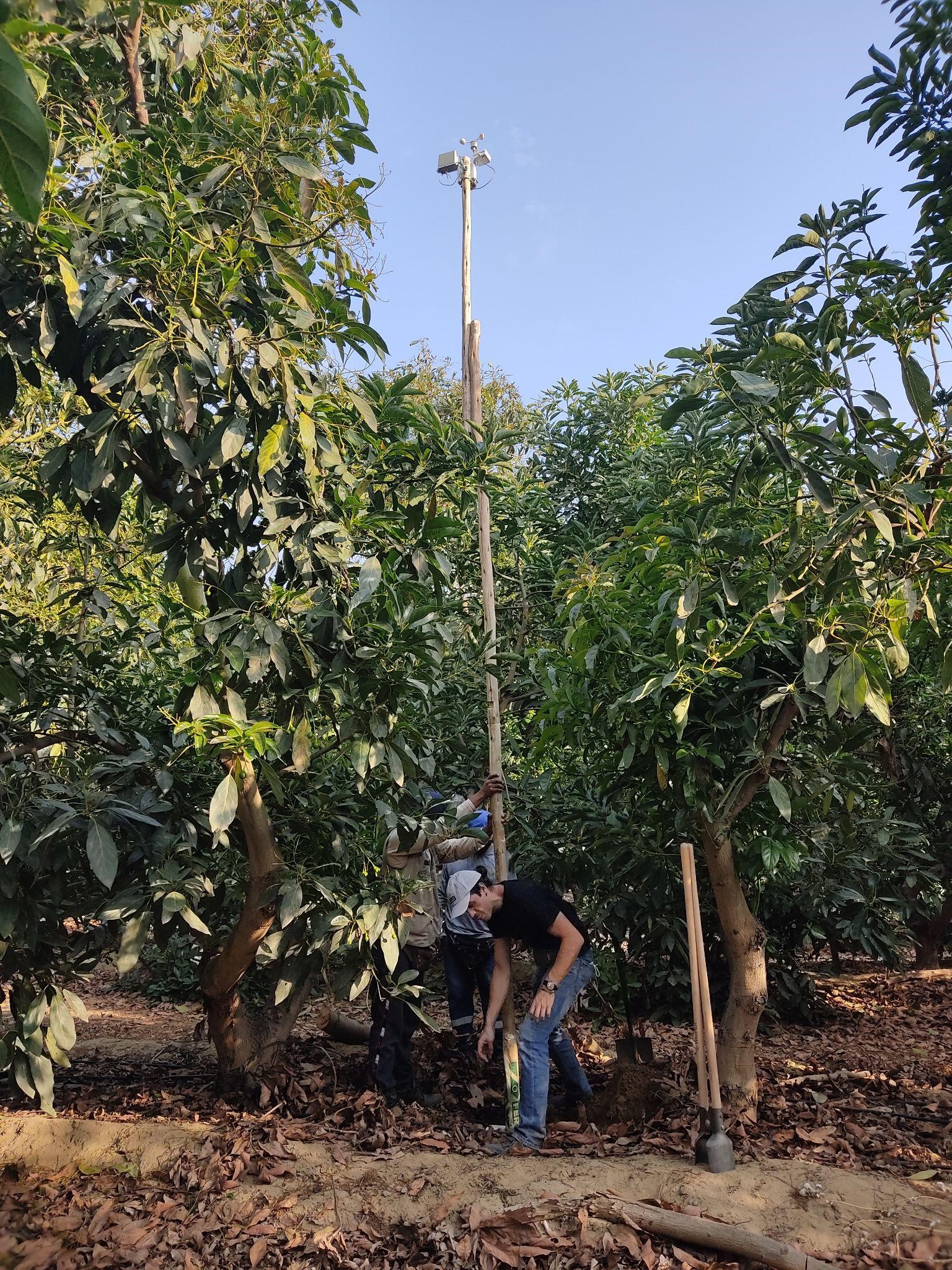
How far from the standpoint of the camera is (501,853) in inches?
162

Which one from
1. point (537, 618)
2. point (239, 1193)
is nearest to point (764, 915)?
point (537, 618)

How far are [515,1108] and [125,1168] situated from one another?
1.59m

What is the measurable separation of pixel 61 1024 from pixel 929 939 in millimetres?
6599

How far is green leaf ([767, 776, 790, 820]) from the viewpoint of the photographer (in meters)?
3.21

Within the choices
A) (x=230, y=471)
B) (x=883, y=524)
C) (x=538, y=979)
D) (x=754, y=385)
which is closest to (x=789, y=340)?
(x=754, y=385)

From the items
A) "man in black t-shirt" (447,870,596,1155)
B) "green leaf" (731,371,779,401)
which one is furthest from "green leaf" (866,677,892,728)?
"man in black t-shirt" (447,870,596,1155)

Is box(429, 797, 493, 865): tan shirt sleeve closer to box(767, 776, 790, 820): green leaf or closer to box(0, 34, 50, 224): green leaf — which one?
box(767, 776, 790, 820): green leaf

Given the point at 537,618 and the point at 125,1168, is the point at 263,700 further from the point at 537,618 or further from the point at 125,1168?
the point at 537,618

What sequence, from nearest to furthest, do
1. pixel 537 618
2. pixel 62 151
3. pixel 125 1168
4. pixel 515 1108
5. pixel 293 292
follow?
pixel 293 292, pixel 62 151, pixel 125 1168, pixel 515 1108, pixel 537 618

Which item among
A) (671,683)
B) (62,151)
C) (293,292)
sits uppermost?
(62,151)

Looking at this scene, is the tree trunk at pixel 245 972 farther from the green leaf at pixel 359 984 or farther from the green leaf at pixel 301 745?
the green leaf at pixel 359 984

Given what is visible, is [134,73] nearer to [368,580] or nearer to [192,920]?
[368,580]

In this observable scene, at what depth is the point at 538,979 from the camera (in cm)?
443

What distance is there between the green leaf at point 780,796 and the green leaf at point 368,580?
1604mm
